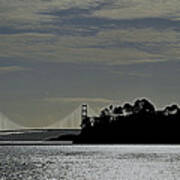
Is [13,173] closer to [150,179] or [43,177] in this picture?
[43,177]

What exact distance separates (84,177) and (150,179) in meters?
8.64

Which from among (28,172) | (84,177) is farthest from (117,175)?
(28,172)

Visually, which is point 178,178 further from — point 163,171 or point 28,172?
point 28,172

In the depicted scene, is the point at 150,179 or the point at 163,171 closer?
the point at 150,179

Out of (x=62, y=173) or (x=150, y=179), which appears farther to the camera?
(x=62, y=173)

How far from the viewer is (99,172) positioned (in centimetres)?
10819

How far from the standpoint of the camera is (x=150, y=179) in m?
93.7

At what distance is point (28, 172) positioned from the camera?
108125 mm

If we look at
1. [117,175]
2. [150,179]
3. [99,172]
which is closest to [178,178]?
[150,179]

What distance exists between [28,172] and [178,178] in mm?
22458

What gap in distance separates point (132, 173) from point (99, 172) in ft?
16.2

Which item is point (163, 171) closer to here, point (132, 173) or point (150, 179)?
point (132, 173)

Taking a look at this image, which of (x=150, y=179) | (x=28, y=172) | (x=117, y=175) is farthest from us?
(x=28, y=172)

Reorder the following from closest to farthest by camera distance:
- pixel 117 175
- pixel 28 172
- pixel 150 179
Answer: pixel 150 179
pixel 117 175
pixel 28 172
